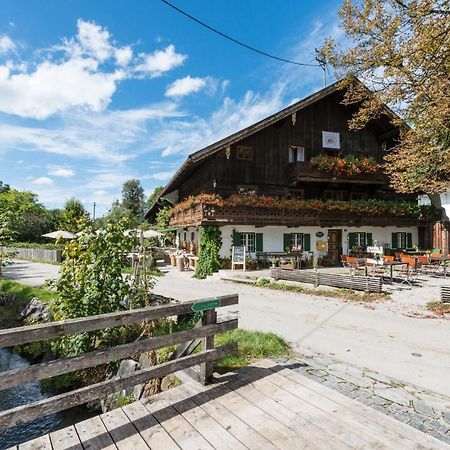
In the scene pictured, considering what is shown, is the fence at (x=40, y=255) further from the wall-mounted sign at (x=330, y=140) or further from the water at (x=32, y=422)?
the water at (x=32, y=422)

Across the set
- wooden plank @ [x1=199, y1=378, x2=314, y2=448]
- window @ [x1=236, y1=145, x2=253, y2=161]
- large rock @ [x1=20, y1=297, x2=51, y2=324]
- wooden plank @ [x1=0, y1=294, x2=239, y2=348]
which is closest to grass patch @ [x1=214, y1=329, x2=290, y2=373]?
wooden plank @ [x1=199, y1=378, x2=314, y2=448]

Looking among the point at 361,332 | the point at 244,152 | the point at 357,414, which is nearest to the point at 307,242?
the point at 244,152

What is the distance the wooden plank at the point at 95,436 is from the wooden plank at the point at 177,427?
0.50m

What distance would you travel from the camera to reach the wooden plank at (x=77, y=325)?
2.94 m

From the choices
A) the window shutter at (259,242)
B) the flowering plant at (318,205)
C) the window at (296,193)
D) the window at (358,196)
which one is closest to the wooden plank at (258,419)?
the flowering plant at (318,205)

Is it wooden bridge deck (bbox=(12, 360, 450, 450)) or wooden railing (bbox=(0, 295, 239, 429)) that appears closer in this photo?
wooden railing (bbox=(0, 295, 239, 429))

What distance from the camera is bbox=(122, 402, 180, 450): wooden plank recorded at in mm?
3078

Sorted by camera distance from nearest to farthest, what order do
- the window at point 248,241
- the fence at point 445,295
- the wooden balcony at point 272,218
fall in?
1. the fence at point 445,295
2. the wooden balcony at point 272,218
3. the window at point 248,241

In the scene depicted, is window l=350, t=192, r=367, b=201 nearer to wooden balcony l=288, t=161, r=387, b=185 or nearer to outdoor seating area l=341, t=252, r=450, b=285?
wooden balcony l=288, t=161, r=387, b=185

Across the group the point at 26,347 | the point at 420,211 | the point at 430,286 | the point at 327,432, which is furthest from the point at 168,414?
the point at 420,211

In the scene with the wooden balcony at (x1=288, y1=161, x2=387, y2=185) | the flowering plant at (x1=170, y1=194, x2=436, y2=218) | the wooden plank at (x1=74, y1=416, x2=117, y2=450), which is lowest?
the wooden plank at (x1=74, y1=416, x2=117, y2=450)

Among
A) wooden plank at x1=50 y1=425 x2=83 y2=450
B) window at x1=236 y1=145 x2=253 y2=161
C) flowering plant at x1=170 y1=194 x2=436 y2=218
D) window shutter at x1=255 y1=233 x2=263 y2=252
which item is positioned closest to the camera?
wooden plank at x1=50 y1=425 x2=83 y2=450

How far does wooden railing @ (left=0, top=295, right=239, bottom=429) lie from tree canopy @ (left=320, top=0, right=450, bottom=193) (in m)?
9.45

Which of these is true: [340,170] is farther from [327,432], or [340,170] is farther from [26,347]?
[327,432]
